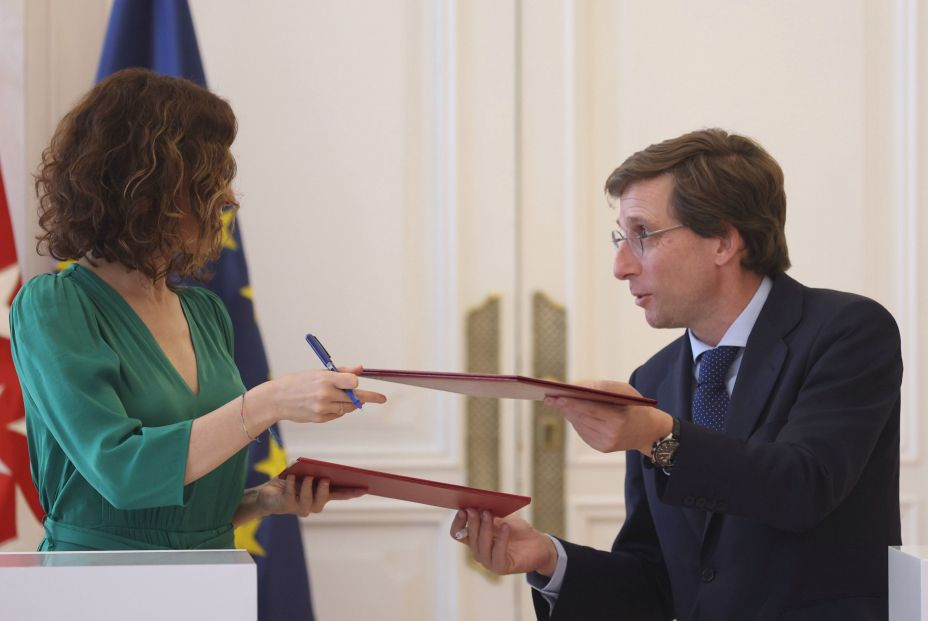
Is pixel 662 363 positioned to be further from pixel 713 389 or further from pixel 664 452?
pixel 664 452

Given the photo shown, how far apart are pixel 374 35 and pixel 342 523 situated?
1532 mm

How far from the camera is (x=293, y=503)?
2029 mm

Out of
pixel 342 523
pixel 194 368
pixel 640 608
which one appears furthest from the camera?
pixel 342 523

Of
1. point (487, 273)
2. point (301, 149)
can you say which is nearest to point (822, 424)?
point (487, 273)

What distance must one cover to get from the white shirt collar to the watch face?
0.43 meters

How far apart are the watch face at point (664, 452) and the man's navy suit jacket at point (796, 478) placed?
15 millimetres

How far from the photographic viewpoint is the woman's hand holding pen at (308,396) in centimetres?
164

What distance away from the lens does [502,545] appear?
2.15 m

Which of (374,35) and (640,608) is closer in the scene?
(640,608)

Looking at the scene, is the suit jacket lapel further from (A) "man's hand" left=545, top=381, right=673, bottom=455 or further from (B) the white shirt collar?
(A) "man's hand" left=545, top=381, right=673, bottom=455

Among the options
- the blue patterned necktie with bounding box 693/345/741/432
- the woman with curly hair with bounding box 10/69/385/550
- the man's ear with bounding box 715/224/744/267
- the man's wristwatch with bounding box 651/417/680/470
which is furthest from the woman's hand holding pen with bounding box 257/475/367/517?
the man's ear with bounding box 715/224/744/267

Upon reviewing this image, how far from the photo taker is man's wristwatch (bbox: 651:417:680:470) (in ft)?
5.79

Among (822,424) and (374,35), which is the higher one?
→ (374,35)

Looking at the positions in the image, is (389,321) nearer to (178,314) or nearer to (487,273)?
(487,273)
